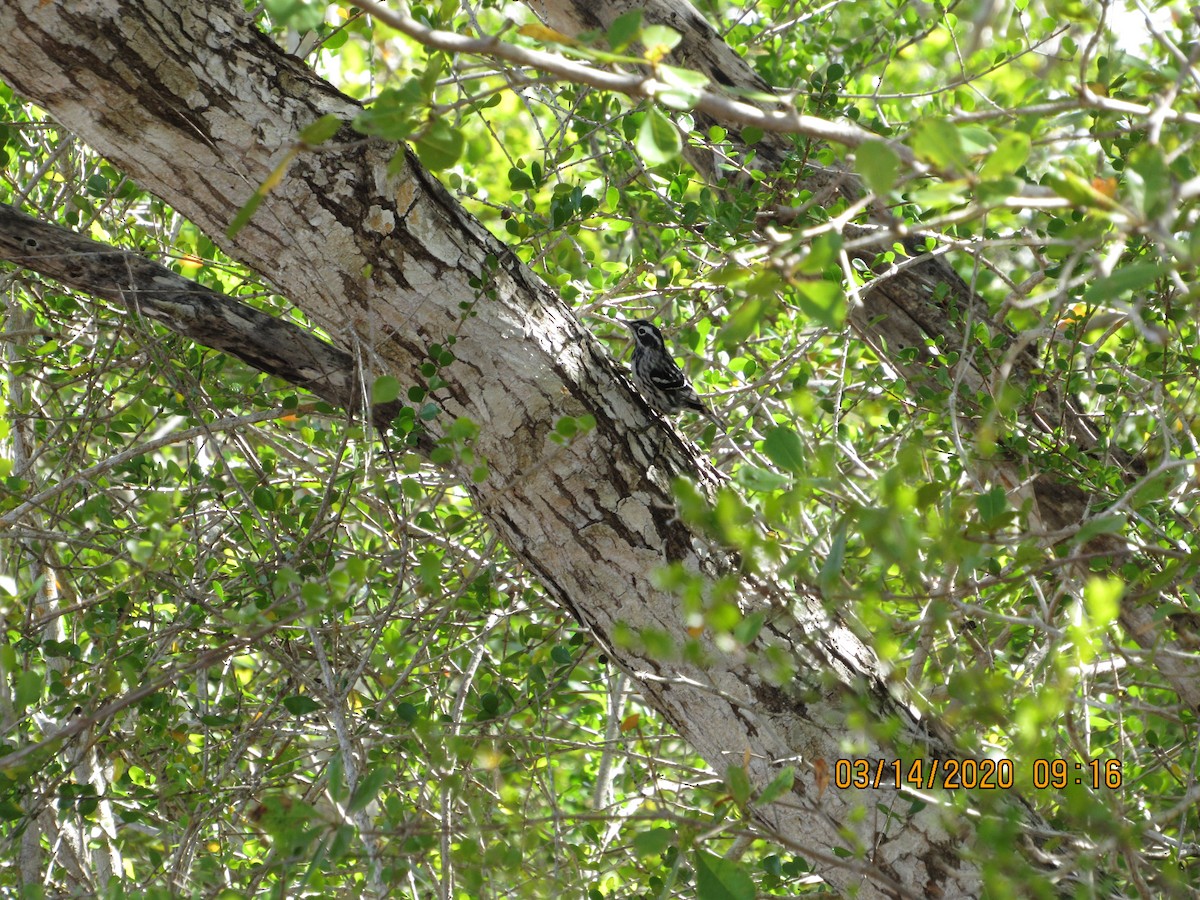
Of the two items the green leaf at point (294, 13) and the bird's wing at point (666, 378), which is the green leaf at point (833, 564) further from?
the bird's wing at point (666, 378)

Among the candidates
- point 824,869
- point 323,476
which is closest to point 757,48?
point 323,476

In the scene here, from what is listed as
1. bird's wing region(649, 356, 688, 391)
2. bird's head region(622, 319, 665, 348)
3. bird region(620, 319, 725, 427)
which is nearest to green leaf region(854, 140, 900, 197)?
bird region(620, 319, 725, 427)

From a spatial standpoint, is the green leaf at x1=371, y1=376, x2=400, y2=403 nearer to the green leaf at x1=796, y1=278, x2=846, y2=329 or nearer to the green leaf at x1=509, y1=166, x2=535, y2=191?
the green leaf at x1=796, y1=278, x2=846, y2=329

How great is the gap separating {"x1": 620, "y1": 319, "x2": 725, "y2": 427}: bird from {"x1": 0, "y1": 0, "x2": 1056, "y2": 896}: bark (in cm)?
88

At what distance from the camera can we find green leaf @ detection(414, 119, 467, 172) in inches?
57.9

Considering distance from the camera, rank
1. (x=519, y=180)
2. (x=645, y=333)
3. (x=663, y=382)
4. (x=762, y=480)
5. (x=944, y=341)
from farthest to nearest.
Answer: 1. (x=645, y=333)
2. (x=663, y=382)
3. (x=944, y=341)
4. (x=519, y=180)
5. (x=762, y=480)

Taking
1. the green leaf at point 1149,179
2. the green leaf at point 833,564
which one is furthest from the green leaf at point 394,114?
the green leaf at point 1149,179

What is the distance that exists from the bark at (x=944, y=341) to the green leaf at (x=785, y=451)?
5.06 feet

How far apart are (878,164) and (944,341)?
2.11 m

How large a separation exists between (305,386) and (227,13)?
2.85 feet

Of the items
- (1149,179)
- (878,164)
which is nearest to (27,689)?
(878,164)

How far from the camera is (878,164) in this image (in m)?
1.28

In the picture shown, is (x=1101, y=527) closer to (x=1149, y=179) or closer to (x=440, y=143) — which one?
(x=1149, y=179)

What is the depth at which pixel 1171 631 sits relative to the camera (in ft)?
9.84
